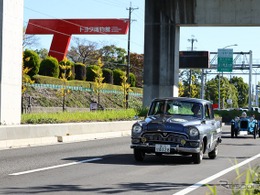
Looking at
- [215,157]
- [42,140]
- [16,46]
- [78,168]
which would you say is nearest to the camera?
[78,168]

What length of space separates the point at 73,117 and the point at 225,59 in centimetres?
4198

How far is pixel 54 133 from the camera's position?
75.4ft

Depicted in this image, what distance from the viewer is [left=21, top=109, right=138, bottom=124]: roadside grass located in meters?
26.9

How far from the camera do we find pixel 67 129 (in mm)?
24188

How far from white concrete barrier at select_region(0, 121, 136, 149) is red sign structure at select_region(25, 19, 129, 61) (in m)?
36.8

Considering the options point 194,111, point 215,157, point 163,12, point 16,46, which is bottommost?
point 215,157

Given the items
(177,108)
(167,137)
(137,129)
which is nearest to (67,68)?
(177,108)

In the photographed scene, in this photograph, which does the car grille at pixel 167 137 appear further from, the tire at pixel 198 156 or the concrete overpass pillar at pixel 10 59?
the concrete overpass pillar at pixel 10 59

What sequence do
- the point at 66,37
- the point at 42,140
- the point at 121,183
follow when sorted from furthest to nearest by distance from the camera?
the point at 66,37 → the point at 42,140 → the point at 121,183

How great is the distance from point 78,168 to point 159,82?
26.1m

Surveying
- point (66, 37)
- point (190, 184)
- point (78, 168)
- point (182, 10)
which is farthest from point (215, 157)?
point (66, 37)

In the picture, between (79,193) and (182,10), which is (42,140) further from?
(182,10)

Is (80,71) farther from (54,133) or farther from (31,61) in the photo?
(54,133)

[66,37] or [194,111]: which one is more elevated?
[66,37]
